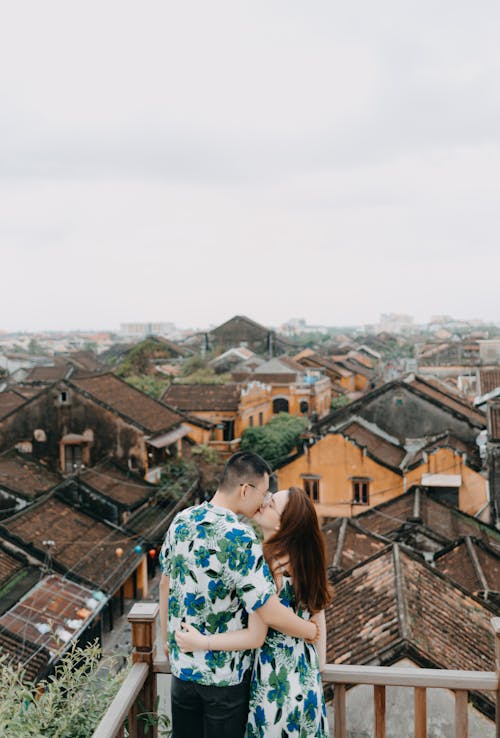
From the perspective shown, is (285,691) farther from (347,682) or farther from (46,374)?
(46,374)

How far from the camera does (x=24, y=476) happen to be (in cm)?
1805

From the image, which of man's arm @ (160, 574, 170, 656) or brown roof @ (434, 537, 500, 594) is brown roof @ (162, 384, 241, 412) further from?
man's arm @ (160, 574, 170, 656)

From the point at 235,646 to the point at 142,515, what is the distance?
1568 centimetres

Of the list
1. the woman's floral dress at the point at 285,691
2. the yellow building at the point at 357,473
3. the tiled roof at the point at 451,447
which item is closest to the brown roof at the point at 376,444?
the yellow building at the point at 357,473

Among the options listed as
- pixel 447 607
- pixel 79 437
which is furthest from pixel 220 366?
pixel 447 607

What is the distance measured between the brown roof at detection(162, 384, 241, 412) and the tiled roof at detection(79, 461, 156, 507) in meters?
8.84

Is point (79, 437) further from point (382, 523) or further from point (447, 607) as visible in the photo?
point (447, 607)

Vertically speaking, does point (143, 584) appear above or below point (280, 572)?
below

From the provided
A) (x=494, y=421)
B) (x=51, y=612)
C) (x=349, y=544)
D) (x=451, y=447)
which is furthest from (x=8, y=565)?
(x=451, y=447)

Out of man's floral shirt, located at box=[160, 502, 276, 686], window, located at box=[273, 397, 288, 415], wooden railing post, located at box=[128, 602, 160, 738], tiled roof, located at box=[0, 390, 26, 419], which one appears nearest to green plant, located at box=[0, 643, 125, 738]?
wooden railing post, located at box=[128, 602, 160, 738]

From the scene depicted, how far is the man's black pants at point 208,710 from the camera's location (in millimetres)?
2840

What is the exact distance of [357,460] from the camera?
17.6 metres

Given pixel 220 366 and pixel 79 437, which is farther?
pixel 220 366

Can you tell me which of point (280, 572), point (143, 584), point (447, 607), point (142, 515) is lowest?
point (143, 584)
